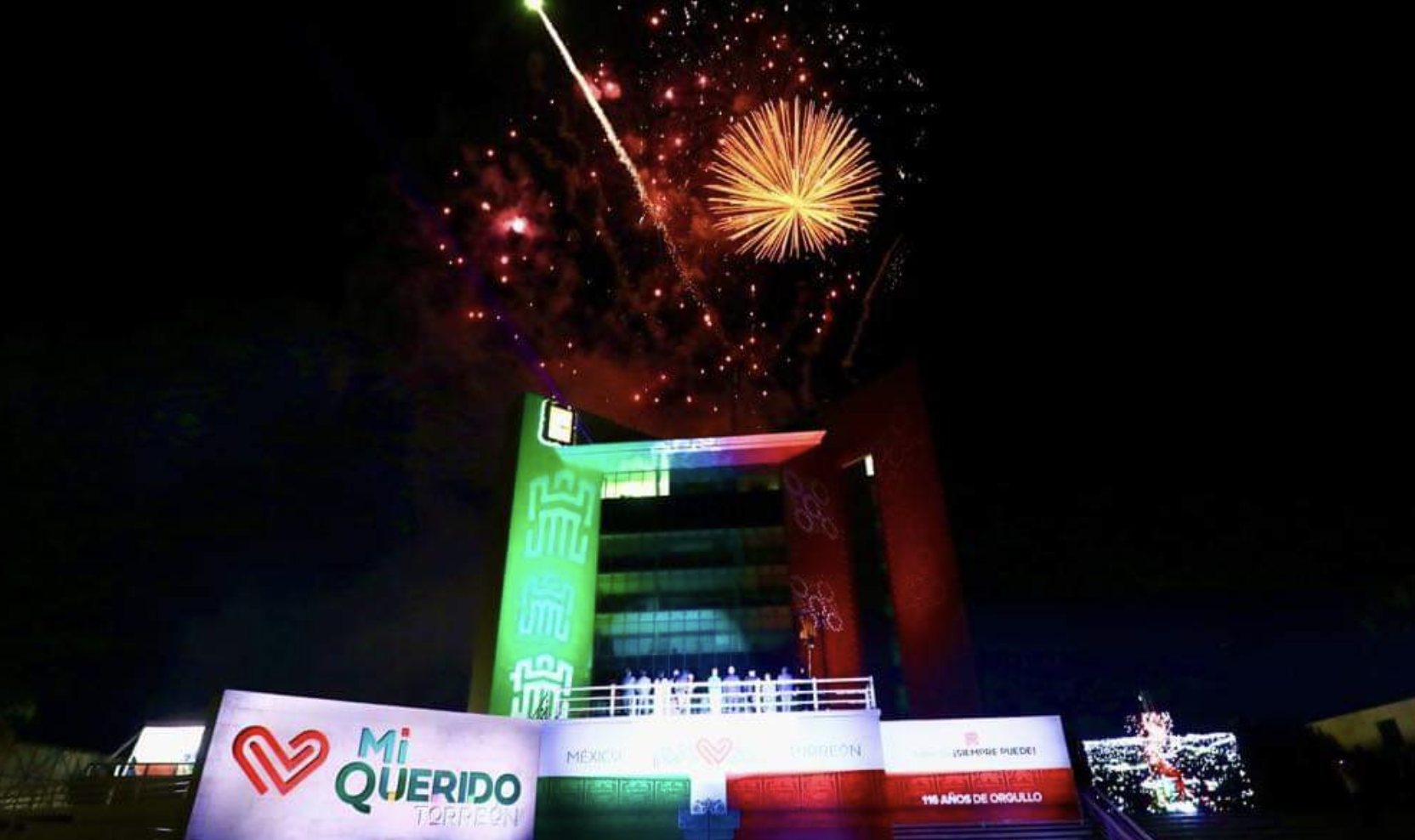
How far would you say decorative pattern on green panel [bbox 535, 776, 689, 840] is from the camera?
14180mm

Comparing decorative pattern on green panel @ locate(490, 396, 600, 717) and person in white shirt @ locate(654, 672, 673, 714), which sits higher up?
decorative pattern on green panel @ locate(490, 396, 600, 717)

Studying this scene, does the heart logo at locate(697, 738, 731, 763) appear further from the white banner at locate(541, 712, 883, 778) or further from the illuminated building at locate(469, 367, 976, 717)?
the illuminated building at locate(469, 367, 976, 717)

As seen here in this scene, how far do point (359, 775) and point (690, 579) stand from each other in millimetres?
19669

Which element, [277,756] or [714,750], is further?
[714,750]

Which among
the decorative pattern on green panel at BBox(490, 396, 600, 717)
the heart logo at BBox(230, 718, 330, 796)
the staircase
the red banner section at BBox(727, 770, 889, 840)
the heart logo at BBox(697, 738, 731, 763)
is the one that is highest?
the decorative pattern on green panel at BBox(490, 396, 600, 717)

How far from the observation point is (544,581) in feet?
69.5

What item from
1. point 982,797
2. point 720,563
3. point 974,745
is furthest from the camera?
point 720,563

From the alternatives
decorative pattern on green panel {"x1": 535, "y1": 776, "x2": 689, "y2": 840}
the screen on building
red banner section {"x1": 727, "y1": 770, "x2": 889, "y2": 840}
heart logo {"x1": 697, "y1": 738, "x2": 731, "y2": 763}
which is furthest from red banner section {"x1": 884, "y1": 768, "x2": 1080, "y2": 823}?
the screen on building

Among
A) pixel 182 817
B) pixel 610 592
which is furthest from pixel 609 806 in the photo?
pixel 610 592

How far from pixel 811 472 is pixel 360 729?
17.9m

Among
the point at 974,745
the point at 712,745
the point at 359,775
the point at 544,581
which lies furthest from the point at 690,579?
the point at 359,775

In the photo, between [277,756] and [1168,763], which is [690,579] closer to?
[1168,763]

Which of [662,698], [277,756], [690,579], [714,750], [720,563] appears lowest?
[277,756]

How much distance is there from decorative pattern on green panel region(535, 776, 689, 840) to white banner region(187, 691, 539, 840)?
43cm
